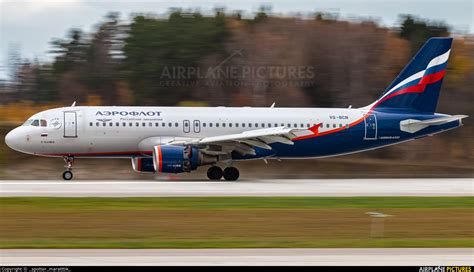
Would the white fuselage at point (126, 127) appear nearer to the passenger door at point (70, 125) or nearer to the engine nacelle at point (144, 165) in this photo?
the passenger door at point (70, 125)

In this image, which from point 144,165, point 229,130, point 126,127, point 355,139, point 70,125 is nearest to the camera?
point 70,125

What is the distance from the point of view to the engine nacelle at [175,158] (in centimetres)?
3803

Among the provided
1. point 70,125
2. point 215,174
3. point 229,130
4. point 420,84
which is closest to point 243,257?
point 215,174

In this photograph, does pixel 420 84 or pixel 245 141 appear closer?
pixel 245 141

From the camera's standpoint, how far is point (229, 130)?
41.4m

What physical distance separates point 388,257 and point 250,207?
1042 centimetres

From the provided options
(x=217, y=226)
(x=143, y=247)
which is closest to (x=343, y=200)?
(x=217, y=226)

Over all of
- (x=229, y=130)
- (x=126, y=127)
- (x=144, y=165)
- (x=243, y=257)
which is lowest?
(x=144, y=165)

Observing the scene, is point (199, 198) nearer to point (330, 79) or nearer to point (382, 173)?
point (382, 173)

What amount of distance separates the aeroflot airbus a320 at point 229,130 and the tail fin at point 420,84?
0.05 m

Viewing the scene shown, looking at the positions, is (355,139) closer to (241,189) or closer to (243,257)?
(241,189)

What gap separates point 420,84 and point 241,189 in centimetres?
1347

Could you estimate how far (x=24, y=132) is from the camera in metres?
39.6

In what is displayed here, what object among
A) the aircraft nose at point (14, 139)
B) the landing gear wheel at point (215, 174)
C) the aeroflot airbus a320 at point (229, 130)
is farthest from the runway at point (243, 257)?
the landing gear wheel at point (215, 174)
